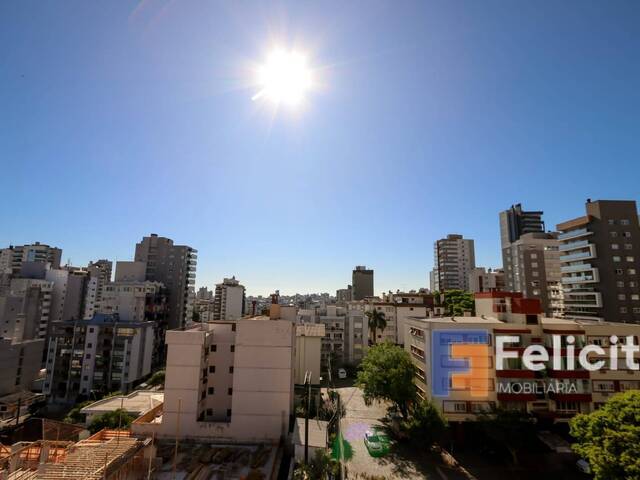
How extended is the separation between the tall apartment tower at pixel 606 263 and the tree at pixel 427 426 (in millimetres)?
39182

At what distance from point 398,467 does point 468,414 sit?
8146 millimetres

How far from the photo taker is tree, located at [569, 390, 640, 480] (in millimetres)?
19250

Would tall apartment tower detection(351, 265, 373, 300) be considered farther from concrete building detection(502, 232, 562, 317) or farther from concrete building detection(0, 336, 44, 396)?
concrete building detection(0, 336, 44, 396)

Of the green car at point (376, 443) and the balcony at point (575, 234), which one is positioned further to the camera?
the balcony at point (575, 234)

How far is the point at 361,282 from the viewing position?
13400 cm

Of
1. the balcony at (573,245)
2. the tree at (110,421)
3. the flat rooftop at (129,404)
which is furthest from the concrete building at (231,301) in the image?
the balcony at (573,245)

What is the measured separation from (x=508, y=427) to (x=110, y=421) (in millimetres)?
36402

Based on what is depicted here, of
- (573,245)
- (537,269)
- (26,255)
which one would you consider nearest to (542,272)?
(537,269)

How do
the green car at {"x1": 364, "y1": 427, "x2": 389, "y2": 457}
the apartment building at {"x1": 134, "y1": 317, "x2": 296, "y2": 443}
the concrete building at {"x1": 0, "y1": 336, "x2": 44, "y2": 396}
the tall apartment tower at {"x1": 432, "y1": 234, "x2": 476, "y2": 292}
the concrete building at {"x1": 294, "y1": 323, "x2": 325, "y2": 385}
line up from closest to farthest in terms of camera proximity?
the green car at {"x1": 364, "y1": 427, "x2": 389, "y2": 457}, the apartment building at {"x1": 134, "y1": 317, "x2": 296, "y2": 443}, the concrete building at {"x1": 294, "y1": 323, "x2": 325, "y2": 385}, the concrete building at {"x1": 0, "y1": 336, "x2": 44, "y2": 396}, the tall apartment tower at {"x1": 432, "y1": 234, "x2": 476, "y2": 292}

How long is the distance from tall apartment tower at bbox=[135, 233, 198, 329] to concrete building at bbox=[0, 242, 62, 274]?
5324 centimetres

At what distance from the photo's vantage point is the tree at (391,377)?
109ft

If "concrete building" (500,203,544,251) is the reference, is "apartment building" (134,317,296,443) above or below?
below

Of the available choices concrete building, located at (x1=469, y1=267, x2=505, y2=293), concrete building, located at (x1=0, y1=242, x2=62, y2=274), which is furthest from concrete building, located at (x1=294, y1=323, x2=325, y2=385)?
concrete building, located at (x1=0, y1=242, x2=62, y2=274)

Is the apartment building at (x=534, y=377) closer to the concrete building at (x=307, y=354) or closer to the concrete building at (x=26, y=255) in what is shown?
the concrete building at (x=307, y=354)
